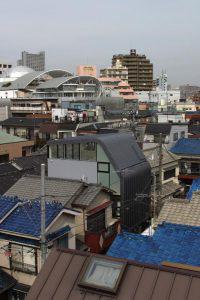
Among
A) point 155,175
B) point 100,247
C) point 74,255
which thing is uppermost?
point 74,255

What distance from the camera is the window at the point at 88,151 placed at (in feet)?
70.5

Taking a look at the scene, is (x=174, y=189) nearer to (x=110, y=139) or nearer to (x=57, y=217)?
(x=110, y=139)

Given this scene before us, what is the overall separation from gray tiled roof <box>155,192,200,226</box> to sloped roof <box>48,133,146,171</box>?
5.05 m

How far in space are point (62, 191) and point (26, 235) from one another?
4276mm

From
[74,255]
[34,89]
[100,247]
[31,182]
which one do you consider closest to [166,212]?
[100,247]

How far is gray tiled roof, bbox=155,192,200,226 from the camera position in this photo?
1562 cm

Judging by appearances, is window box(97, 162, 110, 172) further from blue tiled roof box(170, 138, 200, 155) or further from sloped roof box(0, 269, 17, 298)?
blue tiled roof box(170, 138, 200, 155)

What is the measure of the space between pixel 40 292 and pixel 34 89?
117m

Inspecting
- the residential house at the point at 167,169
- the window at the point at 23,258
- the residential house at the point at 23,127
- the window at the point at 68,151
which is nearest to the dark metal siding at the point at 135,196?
the residential house at the point at 167,169

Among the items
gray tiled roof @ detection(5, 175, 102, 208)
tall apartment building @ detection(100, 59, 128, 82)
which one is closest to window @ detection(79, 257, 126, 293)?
gray tiled roof @ detection(5, 175, 102, 208)

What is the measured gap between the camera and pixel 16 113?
8725cm

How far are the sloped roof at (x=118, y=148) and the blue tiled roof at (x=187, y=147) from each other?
1023 cm

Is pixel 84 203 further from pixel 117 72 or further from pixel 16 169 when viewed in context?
pixel 117 72

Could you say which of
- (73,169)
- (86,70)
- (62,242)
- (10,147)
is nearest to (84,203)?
(62,242)
